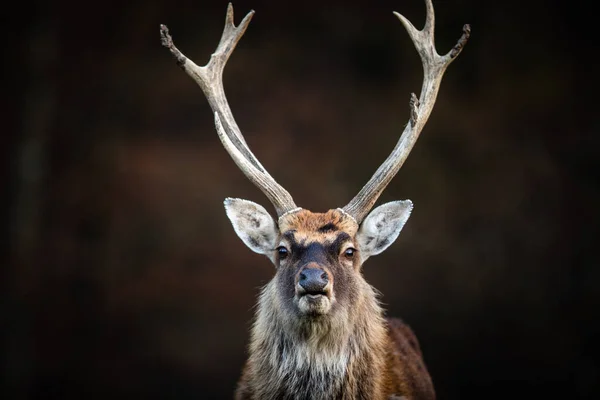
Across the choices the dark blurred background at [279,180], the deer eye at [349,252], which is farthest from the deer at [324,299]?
the dark blurred background at [279,180]

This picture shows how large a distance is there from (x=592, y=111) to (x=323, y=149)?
12.8 feet

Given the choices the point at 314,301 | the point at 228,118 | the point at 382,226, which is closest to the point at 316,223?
the point at 382,226

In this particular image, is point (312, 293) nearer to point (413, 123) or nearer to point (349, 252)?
point (349, 252)

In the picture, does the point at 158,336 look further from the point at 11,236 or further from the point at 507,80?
the point at 507,80

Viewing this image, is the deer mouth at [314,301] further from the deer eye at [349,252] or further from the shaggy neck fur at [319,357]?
the deer eye at [349,252]

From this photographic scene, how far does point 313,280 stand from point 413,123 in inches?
61.1

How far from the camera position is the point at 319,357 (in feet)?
16.8

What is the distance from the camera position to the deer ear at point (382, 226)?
5.67 m

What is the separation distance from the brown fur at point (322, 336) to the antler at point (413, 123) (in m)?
0.20

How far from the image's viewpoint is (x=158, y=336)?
1154cm

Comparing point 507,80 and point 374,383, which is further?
point 507,80

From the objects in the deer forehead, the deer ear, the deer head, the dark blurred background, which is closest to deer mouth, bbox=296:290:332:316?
the deer head

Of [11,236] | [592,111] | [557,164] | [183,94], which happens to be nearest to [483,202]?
[557,164]

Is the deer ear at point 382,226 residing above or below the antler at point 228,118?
below
